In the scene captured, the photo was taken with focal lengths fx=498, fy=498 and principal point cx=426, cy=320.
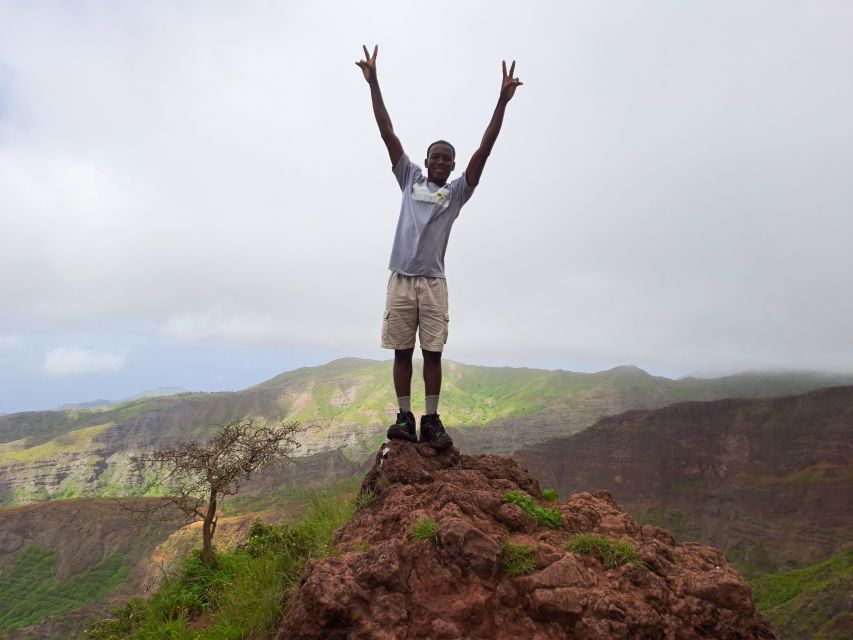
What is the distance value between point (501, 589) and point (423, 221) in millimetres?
3366

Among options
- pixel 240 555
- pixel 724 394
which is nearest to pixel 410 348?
pixel 240 555

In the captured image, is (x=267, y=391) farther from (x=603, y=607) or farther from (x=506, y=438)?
(x=603, y=607)

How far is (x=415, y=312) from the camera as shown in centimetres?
516

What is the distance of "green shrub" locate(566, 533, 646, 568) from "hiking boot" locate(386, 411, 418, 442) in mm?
2210

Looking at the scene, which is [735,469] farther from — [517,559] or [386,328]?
[517,559]

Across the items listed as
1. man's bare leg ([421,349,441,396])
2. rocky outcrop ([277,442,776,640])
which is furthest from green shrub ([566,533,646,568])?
man's bare leg ([421,349,441,396])

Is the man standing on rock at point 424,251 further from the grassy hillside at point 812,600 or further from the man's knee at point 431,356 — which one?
the grassy hillside at point 812,600

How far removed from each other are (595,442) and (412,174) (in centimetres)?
7826

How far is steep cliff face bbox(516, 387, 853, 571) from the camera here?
52188mm

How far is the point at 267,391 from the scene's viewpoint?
14075cm

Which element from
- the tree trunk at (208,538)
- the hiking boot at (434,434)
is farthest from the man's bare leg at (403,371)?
the tree trunk at (208,538)

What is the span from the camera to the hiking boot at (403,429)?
17.3 ft

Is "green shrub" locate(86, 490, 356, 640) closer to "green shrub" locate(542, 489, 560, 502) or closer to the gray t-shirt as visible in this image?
"green shrub" locate(542, 489, 560, 502)

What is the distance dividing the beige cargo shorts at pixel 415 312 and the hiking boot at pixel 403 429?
799 mm
